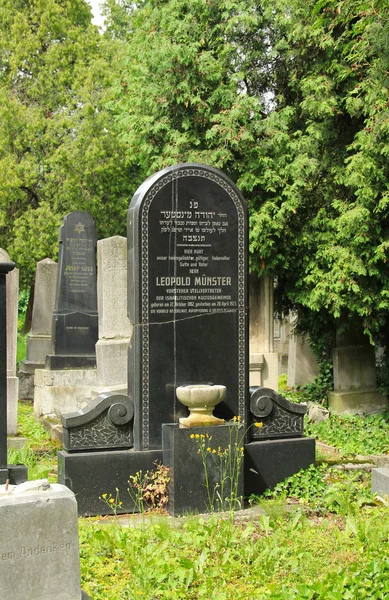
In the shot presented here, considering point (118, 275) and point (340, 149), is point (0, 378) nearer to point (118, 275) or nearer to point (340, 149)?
point (118, 275)

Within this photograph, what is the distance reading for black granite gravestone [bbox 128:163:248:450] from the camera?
6973 mm

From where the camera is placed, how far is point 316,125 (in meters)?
11.6

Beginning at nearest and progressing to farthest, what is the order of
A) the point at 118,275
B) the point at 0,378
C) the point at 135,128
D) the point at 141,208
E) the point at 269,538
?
the point at 0,378
the point at 269,538
the point at 141,208
the point at 118,275
the point at 135,128

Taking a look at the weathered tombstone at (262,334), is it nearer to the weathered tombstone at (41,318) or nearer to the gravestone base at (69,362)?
the gravestone base at (69,362)

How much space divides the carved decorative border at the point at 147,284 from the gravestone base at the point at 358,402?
5296mm

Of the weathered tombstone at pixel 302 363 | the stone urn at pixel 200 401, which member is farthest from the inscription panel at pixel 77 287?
the stone urn at pixel 200 401

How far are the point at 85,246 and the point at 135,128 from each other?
2225 mm

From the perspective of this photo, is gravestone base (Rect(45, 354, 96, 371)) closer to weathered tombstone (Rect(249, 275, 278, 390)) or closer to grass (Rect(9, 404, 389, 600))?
weathered tombstone (Rect(249, 275, 278, 390))

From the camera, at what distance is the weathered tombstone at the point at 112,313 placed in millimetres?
10734

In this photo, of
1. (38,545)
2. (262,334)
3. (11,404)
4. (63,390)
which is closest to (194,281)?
(11,404)

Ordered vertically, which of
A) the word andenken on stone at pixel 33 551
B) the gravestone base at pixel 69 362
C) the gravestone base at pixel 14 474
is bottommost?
the word andenken on stone at pixel 33 551

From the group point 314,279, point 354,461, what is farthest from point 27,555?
point 314,279

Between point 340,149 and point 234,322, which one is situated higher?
point 340,149

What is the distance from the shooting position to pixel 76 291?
13.5 m
